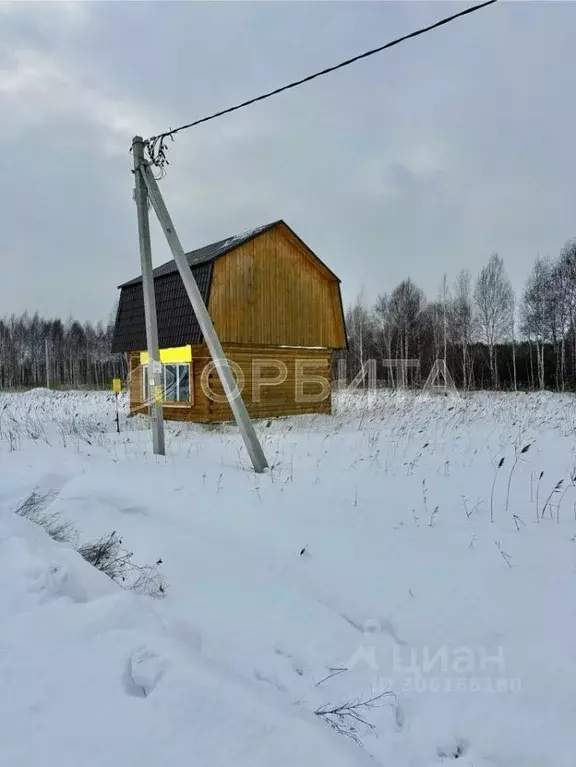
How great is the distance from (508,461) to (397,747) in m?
5.01

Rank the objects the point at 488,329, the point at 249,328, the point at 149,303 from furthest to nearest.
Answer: the point at 488,329 < the point at 249,328 < the point at 149,303

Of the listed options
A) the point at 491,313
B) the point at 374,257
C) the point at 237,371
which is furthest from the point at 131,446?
the point at 374,257

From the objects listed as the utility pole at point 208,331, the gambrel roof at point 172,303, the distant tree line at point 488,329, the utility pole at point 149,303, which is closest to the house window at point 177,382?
the gambrel roof at point 172,303

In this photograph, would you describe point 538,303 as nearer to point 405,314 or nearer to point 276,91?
point 405,314

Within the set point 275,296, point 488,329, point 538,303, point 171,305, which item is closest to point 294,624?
point 171,305

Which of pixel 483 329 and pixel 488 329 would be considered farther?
pixel 483 329

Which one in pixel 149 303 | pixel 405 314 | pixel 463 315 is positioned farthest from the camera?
pixel 405 314

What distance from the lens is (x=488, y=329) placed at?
25406mm

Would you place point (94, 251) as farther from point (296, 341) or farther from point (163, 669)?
point (163, 669)

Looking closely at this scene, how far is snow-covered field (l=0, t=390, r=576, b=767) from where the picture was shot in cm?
140

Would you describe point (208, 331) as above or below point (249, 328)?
below

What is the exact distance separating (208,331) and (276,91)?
10.1ft

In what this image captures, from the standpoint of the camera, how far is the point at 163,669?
1.64 m

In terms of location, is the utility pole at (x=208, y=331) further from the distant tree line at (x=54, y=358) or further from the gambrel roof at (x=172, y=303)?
the distant tree line at (x=54, y=358)
